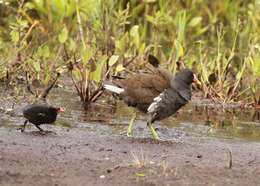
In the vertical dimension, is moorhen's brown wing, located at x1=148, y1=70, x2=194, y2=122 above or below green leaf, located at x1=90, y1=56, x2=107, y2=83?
below

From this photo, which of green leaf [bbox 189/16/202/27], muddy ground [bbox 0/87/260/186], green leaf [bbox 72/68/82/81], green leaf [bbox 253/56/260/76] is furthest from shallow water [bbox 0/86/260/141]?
green leaf [bbox 189/16/202/27]

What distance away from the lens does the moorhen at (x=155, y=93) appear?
749 centimetres

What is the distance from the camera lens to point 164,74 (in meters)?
7.65

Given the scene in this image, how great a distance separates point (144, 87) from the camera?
7.54 m

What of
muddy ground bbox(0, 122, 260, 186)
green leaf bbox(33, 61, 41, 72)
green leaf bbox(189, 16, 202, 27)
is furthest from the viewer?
green leaf bbox(189, 16, 202, 27)

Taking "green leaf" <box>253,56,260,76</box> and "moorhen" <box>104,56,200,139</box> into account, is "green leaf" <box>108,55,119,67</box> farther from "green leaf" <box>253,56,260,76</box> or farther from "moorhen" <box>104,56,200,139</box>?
"green leaf" <box>253,56,260,76</box>

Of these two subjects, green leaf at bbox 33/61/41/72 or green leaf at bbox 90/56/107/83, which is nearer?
green leaf at bbox 90/56/107/83

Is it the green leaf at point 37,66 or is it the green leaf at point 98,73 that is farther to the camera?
the green leaf at point 37,66

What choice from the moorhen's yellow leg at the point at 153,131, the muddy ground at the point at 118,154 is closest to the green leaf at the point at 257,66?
the muddy ground at the point at 118,154

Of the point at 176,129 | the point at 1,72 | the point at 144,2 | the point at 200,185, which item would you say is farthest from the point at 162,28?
the point at 200,185

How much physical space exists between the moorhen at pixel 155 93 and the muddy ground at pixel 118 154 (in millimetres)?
266

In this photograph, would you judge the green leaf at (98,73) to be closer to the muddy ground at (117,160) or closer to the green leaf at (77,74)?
the green leaf at (77,74)

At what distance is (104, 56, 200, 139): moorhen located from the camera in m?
7.49

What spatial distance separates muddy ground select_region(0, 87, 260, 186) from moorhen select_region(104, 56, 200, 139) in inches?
10.5
